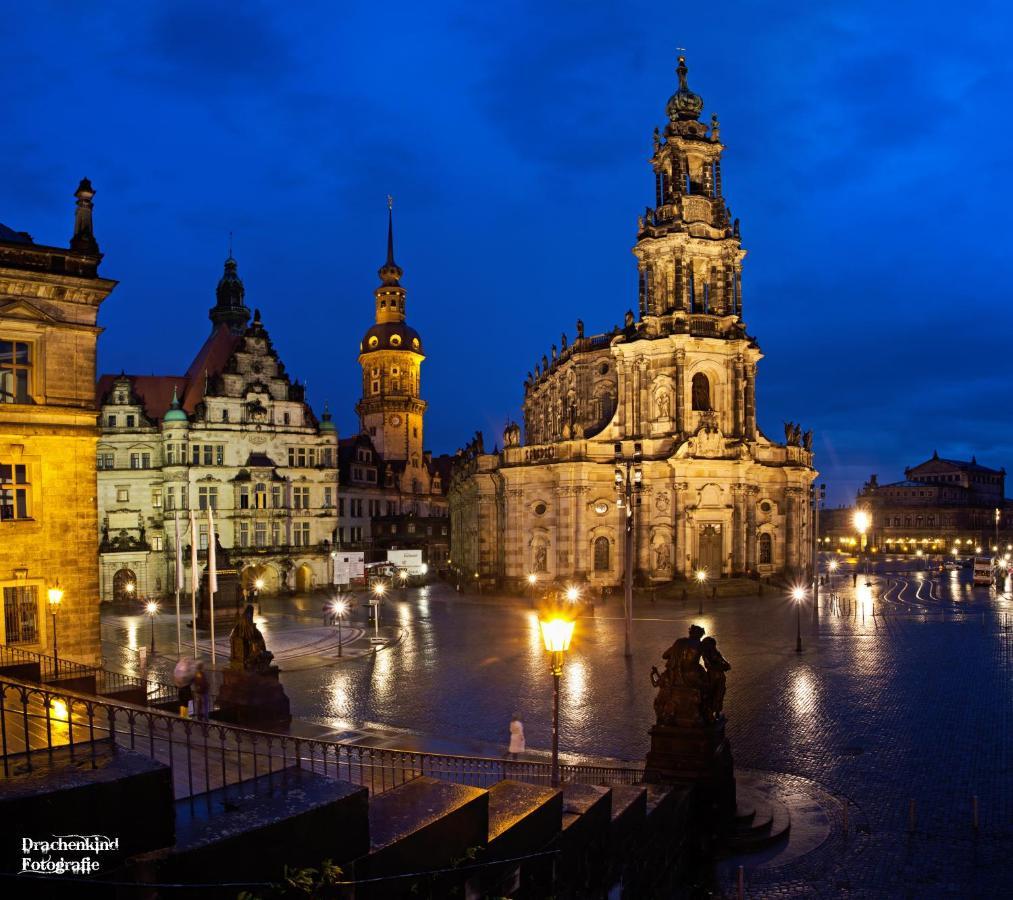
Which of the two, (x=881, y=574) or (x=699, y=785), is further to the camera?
(x=881, y=574)

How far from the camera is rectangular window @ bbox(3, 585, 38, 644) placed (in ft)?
73.0

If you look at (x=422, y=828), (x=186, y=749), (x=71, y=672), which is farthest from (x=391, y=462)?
(x=422, y=828)

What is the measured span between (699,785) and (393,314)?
100328mm

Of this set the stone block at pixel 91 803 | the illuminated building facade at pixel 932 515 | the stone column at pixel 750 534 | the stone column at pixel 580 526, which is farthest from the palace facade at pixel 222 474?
the illuminated building facade at pixel 932 515

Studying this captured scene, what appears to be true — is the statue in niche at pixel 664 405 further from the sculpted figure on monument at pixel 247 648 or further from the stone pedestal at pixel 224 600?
the sculpted figure on monument at pixel 247 648

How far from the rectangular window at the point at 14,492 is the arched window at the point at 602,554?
4364cm

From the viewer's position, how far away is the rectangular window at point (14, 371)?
2241 cm

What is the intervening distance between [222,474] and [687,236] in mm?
38160

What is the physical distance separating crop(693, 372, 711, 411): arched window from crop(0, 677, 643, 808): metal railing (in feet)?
165

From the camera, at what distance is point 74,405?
76.4 feet


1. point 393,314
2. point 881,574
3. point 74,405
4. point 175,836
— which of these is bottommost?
point 881,574

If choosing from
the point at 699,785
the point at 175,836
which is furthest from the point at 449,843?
the point at 699,785

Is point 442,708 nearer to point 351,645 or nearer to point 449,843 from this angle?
point 351,645

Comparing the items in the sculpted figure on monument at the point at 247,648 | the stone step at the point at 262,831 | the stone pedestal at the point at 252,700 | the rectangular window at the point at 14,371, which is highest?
the rectangular window at the point at 14,371
